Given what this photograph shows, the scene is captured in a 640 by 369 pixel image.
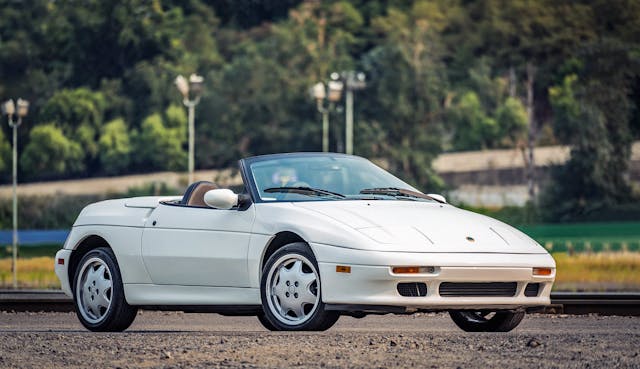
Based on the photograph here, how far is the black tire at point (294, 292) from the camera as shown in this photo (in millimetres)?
11281

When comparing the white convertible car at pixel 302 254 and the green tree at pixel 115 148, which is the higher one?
the white convertible car at pixel 302 254

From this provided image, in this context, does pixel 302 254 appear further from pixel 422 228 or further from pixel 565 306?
pixel 565 306

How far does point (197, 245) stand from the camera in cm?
1228

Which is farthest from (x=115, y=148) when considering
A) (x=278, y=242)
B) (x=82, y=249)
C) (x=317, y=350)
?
(x=317, y=350)

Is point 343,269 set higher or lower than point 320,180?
lower

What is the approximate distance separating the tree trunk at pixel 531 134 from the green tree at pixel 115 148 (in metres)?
21.9

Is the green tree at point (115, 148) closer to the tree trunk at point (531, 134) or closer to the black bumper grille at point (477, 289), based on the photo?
the tree trunk at point (531, 134)

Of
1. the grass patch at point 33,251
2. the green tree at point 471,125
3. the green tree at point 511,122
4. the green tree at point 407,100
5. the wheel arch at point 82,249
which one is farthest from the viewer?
the green tree at point 511,122

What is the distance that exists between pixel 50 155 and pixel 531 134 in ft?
86.7

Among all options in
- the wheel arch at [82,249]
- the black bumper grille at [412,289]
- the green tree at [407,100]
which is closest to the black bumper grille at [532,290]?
the black bumper grille at [412,289]

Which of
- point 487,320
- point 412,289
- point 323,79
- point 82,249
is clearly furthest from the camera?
point 323,79

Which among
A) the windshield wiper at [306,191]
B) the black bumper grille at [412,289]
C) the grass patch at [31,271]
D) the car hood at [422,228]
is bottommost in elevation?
the grass patch at [31,271]

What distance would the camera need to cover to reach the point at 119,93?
95062mm

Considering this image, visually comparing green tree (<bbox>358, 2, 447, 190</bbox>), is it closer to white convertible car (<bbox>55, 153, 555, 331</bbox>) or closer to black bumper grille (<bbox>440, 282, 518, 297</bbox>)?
white convertible car (<bbox>55, 153, 555, 331</bbox>)
